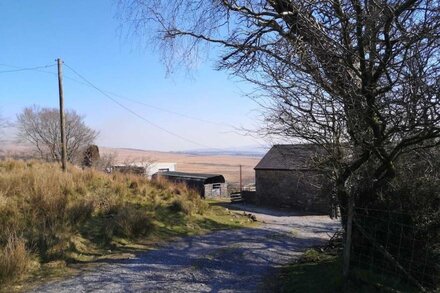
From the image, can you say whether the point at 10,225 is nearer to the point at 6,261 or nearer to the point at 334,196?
the point at 6,261

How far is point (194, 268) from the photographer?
969 centimetres

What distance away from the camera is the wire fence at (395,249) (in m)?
7.00

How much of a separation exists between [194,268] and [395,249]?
13.5 ft

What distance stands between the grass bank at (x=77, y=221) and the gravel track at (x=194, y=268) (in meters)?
0.79

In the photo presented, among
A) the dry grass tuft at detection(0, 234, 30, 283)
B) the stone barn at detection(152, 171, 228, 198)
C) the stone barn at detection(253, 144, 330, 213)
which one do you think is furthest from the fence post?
the stone barn at detection(152, 171, 228, 198)

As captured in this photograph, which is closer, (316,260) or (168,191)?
(316,260)

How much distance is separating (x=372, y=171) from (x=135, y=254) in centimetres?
577

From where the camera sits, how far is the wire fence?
23.0ft

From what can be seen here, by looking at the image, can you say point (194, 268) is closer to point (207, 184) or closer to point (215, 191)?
point (207, 184)

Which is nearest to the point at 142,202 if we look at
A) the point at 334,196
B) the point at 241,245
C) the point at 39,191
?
the point at 39,191

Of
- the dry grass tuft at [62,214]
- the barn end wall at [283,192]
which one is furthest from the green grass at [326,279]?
the barn end wall at [283,192]

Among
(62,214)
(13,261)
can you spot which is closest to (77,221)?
(62,214)

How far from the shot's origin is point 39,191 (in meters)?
13.7

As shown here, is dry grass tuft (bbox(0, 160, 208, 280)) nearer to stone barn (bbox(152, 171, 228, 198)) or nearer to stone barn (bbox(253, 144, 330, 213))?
stone barn (bbox(253, 144, 330, 213))
